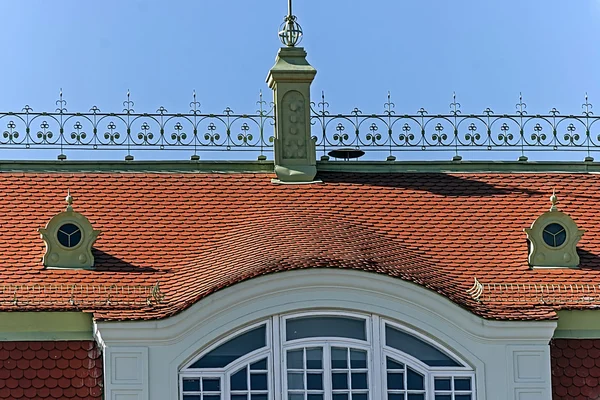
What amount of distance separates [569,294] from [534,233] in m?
1.71

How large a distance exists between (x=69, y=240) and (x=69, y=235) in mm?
78

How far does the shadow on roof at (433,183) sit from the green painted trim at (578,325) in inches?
178

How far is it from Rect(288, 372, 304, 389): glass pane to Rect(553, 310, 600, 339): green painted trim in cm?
380

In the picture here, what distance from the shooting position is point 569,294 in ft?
81.0

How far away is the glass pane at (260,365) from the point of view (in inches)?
915

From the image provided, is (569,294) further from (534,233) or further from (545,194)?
(545,194)

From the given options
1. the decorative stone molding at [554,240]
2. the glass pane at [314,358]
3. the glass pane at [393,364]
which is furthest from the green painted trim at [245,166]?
the glass pane at [393,364]

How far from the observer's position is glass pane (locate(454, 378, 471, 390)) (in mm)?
23562

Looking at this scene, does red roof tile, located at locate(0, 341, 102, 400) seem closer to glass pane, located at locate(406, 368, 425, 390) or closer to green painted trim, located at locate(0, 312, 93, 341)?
green painted trim, located at locate(0, 312, 93, 341)

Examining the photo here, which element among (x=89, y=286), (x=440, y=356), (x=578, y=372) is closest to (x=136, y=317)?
(x=89, y=286)

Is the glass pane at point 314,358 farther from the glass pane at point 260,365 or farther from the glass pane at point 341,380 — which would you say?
the glass pane at point 260,365

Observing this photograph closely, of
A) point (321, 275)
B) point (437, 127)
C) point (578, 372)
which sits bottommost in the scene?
point (578, 372)

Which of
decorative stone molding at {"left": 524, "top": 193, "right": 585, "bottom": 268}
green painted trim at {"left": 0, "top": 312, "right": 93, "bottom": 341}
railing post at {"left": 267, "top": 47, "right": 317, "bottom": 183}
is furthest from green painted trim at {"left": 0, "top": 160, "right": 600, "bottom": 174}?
green painted trim at {"left": 0, "top": 312, "right": 93, "bottom": 341}

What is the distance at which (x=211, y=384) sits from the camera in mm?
23203
